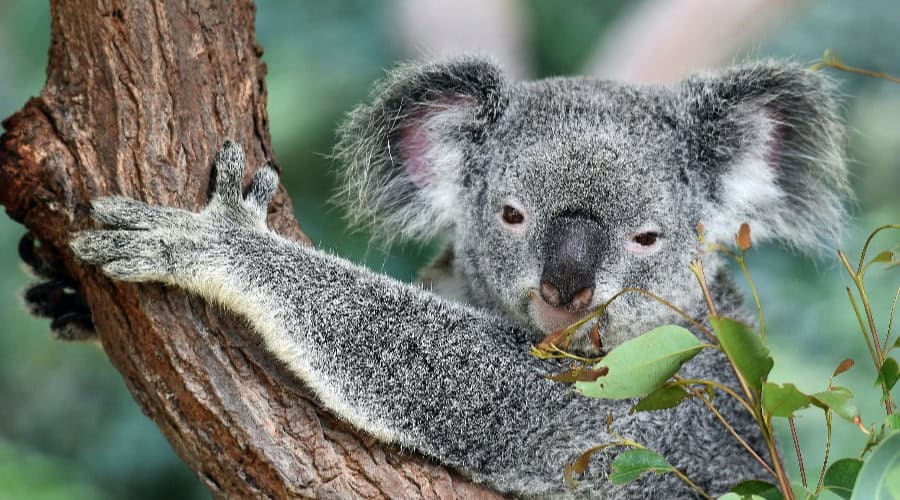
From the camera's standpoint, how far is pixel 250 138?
2.46m

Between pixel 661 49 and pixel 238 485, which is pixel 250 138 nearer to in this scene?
pixel 238 485

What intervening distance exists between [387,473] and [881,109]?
4.38 m

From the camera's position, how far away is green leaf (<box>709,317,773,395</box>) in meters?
1.57

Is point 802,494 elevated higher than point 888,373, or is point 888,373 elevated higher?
point 888,373

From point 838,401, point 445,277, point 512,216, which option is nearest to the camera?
point 838,401

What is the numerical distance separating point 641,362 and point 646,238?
100 cm

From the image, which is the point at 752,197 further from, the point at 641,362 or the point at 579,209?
the point at 641,362

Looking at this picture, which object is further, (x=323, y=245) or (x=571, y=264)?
(x=323, y=245)

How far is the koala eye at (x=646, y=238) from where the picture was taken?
263 centimetres

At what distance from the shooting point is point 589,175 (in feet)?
8.56

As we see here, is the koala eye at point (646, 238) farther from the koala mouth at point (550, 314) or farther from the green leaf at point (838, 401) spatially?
the green leaf at point (838, 401)

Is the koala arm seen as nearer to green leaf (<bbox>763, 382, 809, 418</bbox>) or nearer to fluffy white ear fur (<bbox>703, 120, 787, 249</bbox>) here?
fluffy white ear fur (<bbox>703, 120, 787, 249</bbox>)

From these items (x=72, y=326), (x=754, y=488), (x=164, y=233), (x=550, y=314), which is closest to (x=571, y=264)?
(x=550, y=314)

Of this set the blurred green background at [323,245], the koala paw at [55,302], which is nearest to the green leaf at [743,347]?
the koala paw at [55,302]
